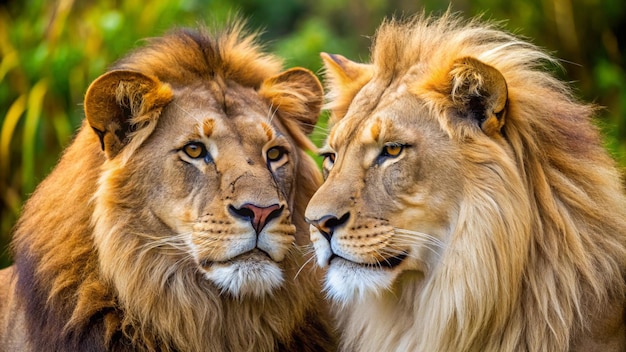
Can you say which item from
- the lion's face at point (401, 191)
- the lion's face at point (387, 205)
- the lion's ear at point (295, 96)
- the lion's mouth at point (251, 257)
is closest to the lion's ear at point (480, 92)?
the lion's face at point (401, 191)

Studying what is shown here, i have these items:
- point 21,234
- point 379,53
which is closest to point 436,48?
point 379,53

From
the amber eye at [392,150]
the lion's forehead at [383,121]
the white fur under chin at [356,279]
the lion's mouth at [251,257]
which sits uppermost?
the lion's forehead at [383,121]

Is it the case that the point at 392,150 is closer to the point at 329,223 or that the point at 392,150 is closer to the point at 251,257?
the point at 329,223

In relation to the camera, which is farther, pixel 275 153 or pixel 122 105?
pixel 275 153

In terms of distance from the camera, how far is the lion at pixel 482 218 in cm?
321

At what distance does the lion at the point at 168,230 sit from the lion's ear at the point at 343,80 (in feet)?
0.92

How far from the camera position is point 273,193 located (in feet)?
12.0

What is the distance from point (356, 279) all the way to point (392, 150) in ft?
1.55

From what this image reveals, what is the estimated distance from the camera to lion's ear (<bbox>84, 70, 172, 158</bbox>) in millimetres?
3654

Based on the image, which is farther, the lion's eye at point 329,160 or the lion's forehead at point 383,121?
the lion's eye at point 329,160

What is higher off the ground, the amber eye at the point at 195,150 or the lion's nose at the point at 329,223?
the amber eye at the point at 195,150

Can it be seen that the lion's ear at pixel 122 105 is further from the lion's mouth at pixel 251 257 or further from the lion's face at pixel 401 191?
the lion's face at pixel 401 191

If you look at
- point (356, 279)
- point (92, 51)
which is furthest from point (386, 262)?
point (92, 51)

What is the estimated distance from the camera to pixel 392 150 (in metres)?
3.33
